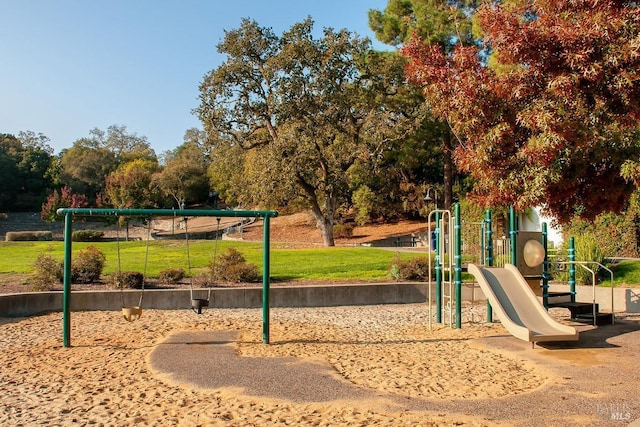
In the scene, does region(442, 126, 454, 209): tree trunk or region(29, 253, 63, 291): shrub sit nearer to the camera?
region(29, 253, 63, 291): shrub

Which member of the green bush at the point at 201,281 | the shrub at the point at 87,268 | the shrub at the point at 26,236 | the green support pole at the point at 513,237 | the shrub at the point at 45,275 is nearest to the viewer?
the green support pole at the point at 513,237

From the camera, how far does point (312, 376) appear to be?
22.2 feet

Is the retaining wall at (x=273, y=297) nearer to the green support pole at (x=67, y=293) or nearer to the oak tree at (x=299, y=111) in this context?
the green support pole at (x=67, y=293)

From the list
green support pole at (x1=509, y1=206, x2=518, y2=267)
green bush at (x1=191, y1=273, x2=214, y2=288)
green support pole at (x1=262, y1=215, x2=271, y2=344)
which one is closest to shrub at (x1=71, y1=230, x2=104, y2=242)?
green bush at (x1=191, y1=273, x2=214, y2=288)

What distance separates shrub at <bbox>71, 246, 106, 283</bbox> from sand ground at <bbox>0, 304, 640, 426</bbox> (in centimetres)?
437

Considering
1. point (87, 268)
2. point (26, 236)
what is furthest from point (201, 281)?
point (26, 236)

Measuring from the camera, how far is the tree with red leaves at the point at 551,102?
296 inches

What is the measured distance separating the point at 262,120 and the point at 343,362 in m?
28.5

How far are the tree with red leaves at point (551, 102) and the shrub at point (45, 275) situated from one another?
10.3m

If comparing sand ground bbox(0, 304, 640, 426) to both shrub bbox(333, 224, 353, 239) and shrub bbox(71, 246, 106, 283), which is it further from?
shrub bbox(333, 224, 353, 239)

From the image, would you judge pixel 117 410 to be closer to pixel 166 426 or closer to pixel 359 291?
pixel 166 426

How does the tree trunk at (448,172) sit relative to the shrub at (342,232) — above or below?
above

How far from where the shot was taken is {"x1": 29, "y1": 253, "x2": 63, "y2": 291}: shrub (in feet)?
44.6

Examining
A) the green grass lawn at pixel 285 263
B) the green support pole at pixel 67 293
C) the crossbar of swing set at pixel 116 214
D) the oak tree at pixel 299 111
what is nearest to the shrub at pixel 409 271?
the green grass lawn at pixel 285 263
